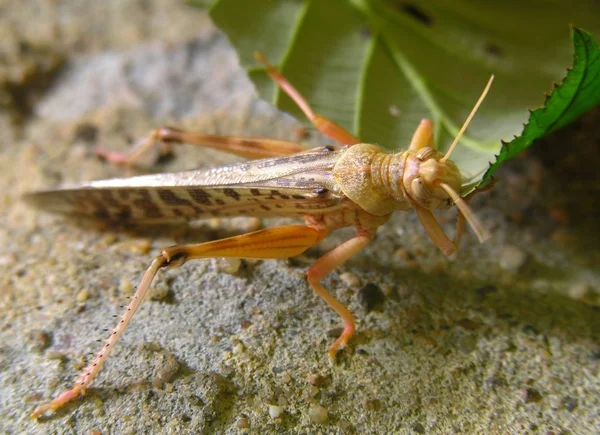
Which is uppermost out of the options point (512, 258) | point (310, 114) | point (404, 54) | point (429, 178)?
point (404, 54)

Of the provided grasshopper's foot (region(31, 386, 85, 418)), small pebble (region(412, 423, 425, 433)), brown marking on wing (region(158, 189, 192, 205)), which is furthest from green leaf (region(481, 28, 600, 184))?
grasshopper's foot (region(31, 386, 85, 418))

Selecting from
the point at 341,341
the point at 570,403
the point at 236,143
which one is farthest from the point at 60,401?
→ the point at 570,403

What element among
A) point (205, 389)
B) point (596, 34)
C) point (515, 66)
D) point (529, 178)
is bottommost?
point (205, 389)

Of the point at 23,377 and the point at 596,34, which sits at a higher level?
the point at 596,34

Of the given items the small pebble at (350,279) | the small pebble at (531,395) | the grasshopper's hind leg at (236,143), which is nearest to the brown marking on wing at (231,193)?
the grasshopper's hind leg at (236,143)

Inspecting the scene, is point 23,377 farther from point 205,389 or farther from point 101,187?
point 101,187

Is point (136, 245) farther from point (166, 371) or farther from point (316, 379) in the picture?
point (316, 379)

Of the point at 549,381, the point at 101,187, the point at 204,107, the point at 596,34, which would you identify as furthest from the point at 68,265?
the point at 596,34
